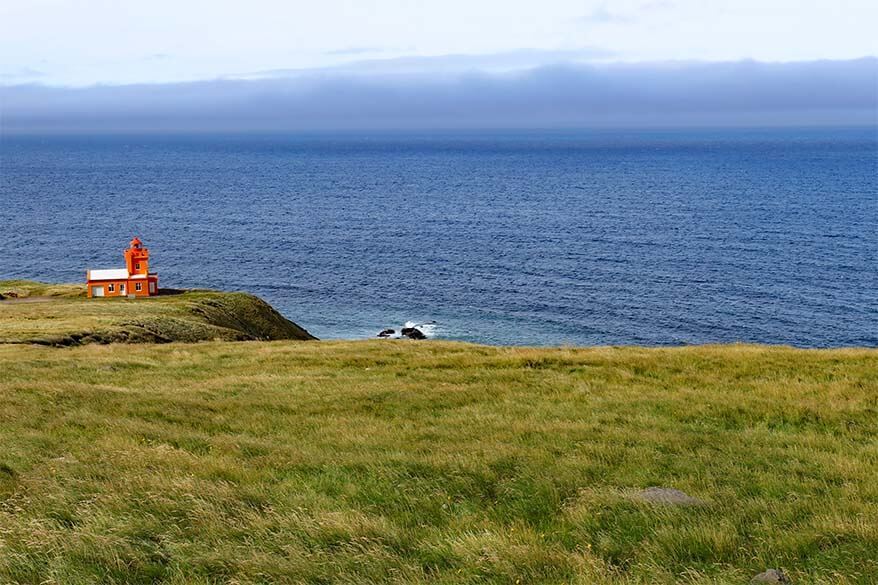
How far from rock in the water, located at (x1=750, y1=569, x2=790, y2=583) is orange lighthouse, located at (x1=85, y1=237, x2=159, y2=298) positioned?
73.0 meters

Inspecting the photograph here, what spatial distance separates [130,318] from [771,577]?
52.0 m

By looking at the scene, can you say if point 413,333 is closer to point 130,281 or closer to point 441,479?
point 130,281

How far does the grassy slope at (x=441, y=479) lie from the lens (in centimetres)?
1014

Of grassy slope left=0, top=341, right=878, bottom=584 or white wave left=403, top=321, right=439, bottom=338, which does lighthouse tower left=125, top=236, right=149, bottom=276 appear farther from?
grassy slope left=0, top=341, right=878, bottom=584

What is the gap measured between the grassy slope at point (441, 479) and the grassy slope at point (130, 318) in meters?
23.2

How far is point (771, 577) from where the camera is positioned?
972 cm

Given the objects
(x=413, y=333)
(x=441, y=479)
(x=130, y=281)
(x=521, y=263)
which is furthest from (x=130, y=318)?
(x=521, y=263)

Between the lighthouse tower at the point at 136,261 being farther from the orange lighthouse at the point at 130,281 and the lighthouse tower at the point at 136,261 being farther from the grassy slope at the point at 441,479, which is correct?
the grassy slope at the point at 441,479

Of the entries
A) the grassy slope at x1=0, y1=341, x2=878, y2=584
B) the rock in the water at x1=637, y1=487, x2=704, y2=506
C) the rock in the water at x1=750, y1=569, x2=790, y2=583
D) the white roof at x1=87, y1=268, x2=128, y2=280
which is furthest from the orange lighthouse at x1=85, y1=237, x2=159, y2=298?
the rock in the water at x1=750, y1=569, x2=790, y2=583

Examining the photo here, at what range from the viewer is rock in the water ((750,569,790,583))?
9672 millimetres

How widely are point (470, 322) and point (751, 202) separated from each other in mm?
129717

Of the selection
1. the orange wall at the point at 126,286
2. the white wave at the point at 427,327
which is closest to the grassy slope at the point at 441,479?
the orange wall at the point at 126,286

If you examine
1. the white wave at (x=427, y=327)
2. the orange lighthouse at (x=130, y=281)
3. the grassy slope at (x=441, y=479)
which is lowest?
the white wave at (x=427, y=327)

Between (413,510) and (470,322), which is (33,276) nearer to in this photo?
(470,322)
